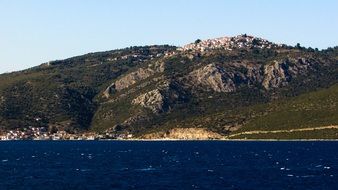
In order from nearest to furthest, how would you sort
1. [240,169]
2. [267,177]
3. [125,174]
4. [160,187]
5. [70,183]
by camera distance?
[160,187], [70,183], [267,177], [125,174], [240,169]

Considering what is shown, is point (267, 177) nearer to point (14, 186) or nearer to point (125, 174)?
point (125, 174)

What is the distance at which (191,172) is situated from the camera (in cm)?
17800

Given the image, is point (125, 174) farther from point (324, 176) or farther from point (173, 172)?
point (324, 176)

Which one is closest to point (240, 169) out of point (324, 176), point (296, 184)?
point (324, 176)

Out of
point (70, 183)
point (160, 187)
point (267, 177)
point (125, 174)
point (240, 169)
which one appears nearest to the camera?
point (160, 187)

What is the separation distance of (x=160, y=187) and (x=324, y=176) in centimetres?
4307

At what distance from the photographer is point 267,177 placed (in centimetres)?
16175

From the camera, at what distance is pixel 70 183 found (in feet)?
490

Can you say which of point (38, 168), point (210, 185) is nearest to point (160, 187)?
point (210, 185)

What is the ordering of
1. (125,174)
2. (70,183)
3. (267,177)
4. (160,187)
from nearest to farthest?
(160,187), (70,183), (267,177), (125,174)

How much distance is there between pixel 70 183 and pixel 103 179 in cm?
1095

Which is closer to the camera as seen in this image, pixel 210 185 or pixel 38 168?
pixel 210 185

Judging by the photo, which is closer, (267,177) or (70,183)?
(70,183)

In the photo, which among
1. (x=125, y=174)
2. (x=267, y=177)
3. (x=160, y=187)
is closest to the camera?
(x=160, y=187)
